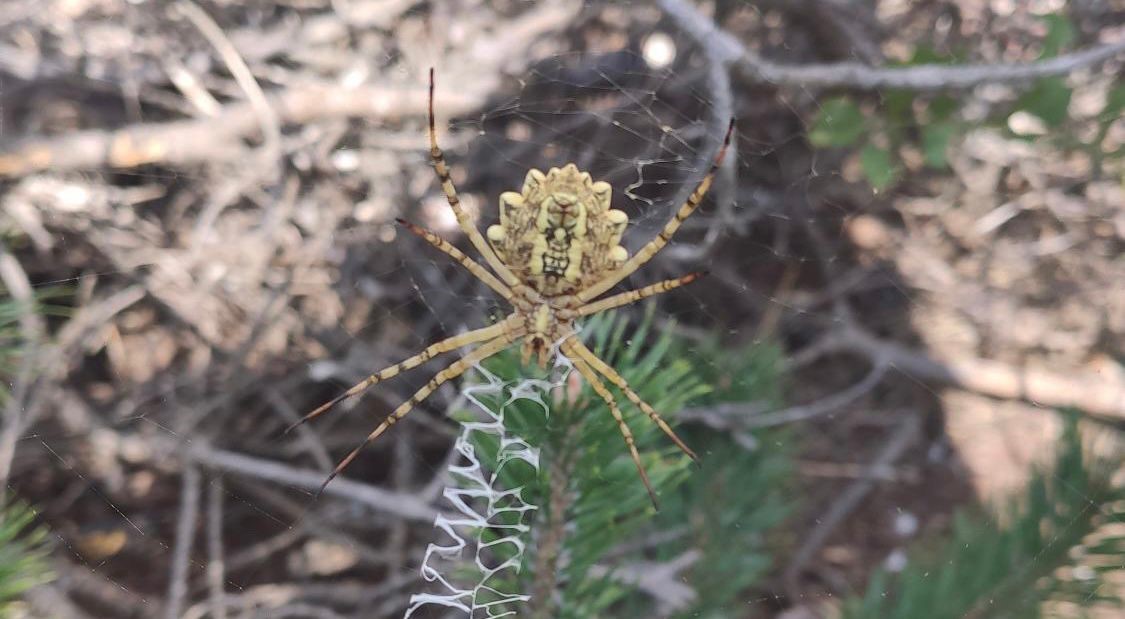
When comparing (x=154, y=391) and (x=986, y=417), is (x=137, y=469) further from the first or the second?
(x=986, y=417)

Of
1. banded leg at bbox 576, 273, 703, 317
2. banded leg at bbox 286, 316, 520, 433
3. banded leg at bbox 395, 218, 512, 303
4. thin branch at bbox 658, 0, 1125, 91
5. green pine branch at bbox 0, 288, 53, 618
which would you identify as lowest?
green pine branch at bbox 0, 288, 53, 618

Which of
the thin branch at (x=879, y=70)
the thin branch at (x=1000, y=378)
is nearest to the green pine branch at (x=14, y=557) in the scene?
the thin branch at (x=879, y=70)

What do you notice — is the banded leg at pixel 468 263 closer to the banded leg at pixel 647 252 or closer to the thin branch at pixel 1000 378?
the banded leg at pixel 647 252

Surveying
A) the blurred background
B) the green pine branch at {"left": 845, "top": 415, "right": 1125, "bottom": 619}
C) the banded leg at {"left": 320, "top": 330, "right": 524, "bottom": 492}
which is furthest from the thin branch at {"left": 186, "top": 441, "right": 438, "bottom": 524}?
the green pine branch at {"left": 845, "top": 415, "right": 1125, "bottom": 619}

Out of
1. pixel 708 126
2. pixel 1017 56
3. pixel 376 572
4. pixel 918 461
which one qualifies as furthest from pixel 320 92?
pixel 918 461

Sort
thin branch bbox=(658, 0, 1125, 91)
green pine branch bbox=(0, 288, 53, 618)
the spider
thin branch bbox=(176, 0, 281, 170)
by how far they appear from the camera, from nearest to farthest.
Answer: green pine branch bbox=(0, 288, 53, 618) → the spider → thin branch bbox=(658, 0, 1125, 91) → thin branch bbox=(176, 0, 281, 170)

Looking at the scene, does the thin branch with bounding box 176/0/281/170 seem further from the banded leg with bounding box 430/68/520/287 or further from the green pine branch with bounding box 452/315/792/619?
the green pine branch with bounding box 452/315/792/619
